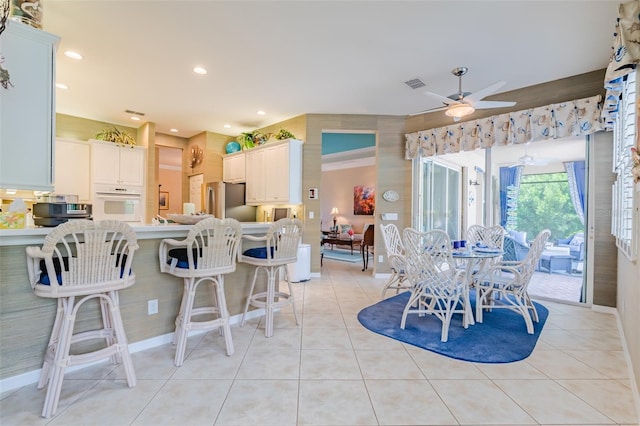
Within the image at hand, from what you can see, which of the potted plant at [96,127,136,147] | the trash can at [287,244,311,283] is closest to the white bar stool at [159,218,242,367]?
the trash can at [287,244,311,283]

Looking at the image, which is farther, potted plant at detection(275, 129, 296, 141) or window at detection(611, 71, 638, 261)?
potted plant at detection(275, 129, 296, 141)

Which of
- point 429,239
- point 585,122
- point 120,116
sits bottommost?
point 429,239

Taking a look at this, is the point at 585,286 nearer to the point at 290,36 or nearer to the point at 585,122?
the point at 585,122

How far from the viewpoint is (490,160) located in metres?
4.55

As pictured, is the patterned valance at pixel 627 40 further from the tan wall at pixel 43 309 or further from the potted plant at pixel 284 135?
the potted plant at pixel 284 135

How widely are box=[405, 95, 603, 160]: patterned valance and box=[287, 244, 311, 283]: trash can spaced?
7.99 ft

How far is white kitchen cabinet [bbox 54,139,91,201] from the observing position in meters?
5.01

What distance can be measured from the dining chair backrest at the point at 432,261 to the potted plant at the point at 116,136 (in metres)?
5.52

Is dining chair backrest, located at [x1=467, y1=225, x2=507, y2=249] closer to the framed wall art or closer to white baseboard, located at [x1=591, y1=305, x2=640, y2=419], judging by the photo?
white baseboard, located at [x1=591, y1=305, x2=640, y2=419]

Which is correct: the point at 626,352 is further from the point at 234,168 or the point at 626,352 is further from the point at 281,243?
→ the point at 234,168

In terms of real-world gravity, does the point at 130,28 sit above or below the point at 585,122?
above

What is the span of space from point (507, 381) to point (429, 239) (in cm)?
120

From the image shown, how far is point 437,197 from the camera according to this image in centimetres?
582

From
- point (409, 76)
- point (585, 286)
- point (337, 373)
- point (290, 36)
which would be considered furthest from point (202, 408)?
point (585, 286)
